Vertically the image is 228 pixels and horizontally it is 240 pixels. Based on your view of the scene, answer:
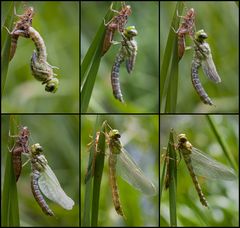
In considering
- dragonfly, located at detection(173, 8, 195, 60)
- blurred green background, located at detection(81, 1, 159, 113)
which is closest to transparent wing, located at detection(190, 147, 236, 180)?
dragonfly, located at detection(173, 8, 195, 60)

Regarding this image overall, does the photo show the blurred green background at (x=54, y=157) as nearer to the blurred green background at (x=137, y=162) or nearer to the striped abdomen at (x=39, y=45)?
the blurred green background at (x=137, y=162)

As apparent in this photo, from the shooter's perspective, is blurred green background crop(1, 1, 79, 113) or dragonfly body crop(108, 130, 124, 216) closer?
dragonfly body crop(108, 130, 124, 216)

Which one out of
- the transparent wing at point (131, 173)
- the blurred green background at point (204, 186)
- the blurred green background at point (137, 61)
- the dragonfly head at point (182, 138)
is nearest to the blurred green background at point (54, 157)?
the blurred green background at point (137, 61)

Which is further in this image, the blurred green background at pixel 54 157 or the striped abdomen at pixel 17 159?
the blurred green background at pixel 54 157

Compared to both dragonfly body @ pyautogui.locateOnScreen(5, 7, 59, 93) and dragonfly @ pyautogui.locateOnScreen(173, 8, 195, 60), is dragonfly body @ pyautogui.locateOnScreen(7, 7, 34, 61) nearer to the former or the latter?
dragonfly body @ pyautogui.locateOnScreen(5, 7, 59, 93)

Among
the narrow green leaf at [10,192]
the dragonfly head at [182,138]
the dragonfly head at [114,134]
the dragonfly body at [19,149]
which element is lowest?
the narrow green leaf at [10,192]

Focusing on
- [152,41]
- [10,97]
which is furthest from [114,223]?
[152,41]

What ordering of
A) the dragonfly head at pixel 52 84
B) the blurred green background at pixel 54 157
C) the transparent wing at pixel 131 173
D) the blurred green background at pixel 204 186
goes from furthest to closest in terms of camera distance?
the blurred green background at pixel 54 157 → the blurred green background at pixel 204 186 → the transparent wing at pixel 131 173 → the dragonfly head at pixel 52 84

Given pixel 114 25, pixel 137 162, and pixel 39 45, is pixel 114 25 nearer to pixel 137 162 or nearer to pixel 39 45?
pixel 39 45
